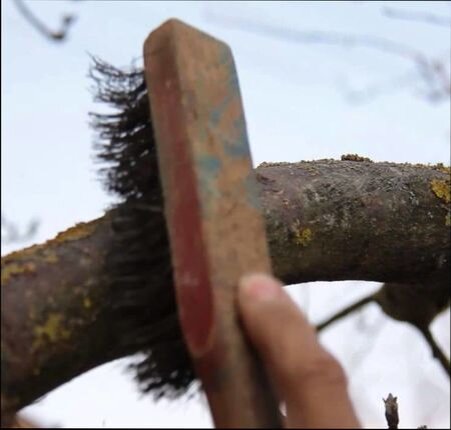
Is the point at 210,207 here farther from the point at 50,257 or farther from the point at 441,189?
the point at 441,189

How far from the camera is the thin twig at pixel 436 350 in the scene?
5.41ft

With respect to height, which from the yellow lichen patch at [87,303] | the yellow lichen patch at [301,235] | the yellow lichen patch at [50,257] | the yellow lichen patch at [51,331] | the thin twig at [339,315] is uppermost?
the yellow lichen patch at [50,257]

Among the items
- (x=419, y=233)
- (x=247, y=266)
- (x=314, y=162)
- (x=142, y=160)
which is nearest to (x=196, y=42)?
(x=142, y=160)

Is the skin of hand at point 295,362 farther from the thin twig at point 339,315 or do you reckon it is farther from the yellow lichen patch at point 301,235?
the thin twig at point 339,315

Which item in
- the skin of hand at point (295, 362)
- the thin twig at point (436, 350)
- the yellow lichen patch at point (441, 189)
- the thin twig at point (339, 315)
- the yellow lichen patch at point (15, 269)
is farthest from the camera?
the thin twig at point (339, 315)

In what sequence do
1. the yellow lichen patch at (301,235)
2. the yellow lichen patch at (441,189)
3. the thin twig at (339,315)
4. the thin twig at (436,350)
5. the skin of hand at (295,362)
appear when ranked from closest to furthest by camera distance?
the skin of hand at (295,362) → the yellow lichen patch at (301,235) → the yellow lichen patch at (441,189) → the thin twig at (436,350) → the thin twig at (339,315)

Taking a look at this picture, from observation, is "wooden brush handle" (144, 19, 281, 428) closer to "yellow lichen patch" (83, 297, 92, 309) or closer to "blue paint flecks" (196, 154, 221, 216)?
"blue paint flecks" (196, 154, 221, 216)

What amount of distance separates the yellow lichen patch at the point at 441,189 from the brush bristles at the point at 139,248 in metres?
0.47

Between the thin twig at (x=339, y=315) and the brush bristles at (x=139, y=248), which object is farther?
the thin twig at (x=339, y=315)

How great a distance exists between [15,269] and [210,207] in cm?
21

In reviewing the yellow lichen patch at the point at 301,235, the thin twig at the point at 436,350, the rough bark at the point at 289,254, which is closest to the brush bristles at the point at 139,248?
the rough bark at the point at 289,254

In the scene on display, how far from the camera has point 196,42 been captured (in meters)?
0.89

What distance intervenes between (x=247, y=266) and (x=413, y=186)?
0.46 meters

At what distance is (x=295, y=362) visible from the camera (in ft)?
2.43
